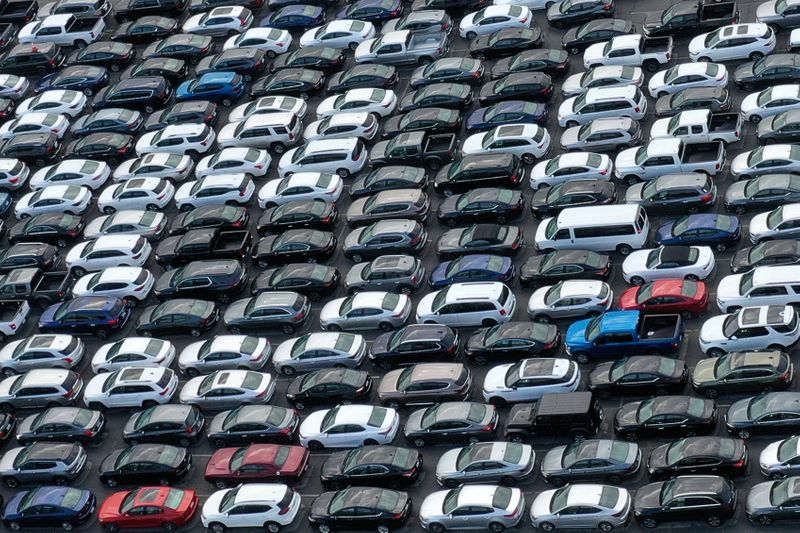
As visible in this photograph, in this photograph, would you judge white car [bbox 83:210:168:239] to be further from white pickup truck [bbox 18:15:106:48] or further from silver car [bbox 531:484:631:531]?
silver car [bbox 531:484:631:531]

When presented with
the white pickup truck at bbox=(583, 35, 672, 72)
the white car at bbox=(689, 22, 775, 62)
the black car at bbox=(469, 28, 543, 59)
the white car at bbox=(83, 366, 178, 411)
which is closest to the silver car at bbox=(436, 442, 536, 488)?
the white car at bbox=(83, 366, 178, 411)

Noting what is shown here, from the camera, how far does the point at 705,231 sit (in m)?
50.4

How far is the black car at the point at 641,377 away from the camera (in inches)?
1775

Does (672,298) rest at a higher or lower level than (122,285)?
higher

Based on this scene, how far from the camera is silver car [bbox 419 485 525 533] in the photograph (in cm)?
4231

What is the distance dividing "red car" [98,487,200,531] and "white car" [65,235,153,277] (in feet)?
44.8

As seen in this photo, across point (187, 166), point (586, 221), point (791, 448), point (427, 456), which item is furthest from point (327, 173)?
point (791, 448)

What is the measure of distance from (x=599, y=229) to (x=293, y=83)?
63.9 ft

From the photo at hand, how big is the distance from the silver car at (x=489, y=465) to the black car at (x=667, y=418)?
10.3 ft

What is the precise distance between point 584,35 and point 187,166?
18.6 meters

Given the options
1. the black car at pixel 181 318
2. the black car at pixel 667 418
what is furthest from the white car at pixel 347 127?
the black car at pixel 667 418

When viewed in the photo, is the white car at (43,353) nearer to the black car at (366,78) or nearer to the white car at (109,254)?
the white car at (109,254)

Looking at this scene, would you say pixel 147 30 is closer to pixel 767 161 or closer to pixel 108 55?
pixel 108 55

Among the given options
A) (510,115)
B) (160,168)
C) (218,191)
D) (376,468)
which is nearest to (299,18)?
(160,168)
